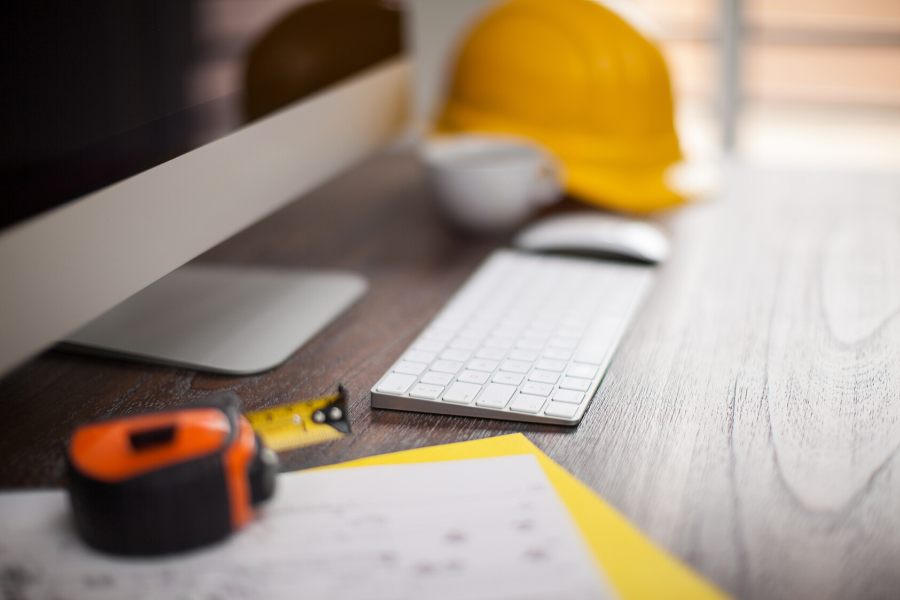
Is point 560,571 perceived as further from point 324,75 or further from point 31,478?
point 324,75

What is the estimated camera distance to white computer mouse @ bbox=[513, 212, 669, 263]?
0.77 metres

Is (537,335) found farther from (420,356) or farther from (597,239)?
(597,239)

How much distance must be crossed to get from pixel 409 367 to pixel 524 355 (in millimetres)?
87

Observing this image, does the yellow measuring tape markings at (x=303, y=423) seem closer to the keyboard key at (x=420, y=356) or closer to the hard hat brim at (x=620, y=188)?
the keyboard key at (x=420, y=356)

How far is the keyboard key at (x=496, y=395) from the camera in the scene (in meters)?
0.50

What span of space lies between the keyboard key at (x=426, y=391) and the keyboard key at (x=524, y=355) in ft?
0.24

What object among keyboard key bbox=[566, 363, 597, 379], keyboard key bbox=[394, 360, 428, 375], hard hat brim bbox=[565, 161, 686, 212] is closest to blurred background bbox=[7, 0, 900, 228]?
hard hat brim bbox=[565, 161, 686, 212]

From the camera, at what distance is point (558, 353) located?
0.57m

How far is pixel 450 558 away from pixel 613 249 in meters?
0.47

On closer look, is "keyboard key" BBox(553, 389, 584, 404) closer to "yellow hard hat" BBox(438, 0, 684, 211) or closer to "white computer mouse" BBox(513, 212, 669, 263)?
"white computer mouse" BBox(513, 212, 669, 263)

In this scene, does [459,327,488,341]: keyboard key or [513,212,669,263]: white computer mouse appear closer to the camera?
[459,327,488,341]: keyboard key

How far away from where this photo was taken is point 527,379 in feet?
1.74

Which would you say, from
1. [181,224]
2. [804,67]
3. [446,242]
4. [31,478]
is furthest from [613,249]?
[804,67]

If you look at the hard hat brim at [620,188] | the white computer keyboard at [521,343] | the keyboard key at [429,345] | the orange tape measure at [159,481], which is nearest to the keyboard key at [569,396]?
the white computer keyboard at [521,343]
